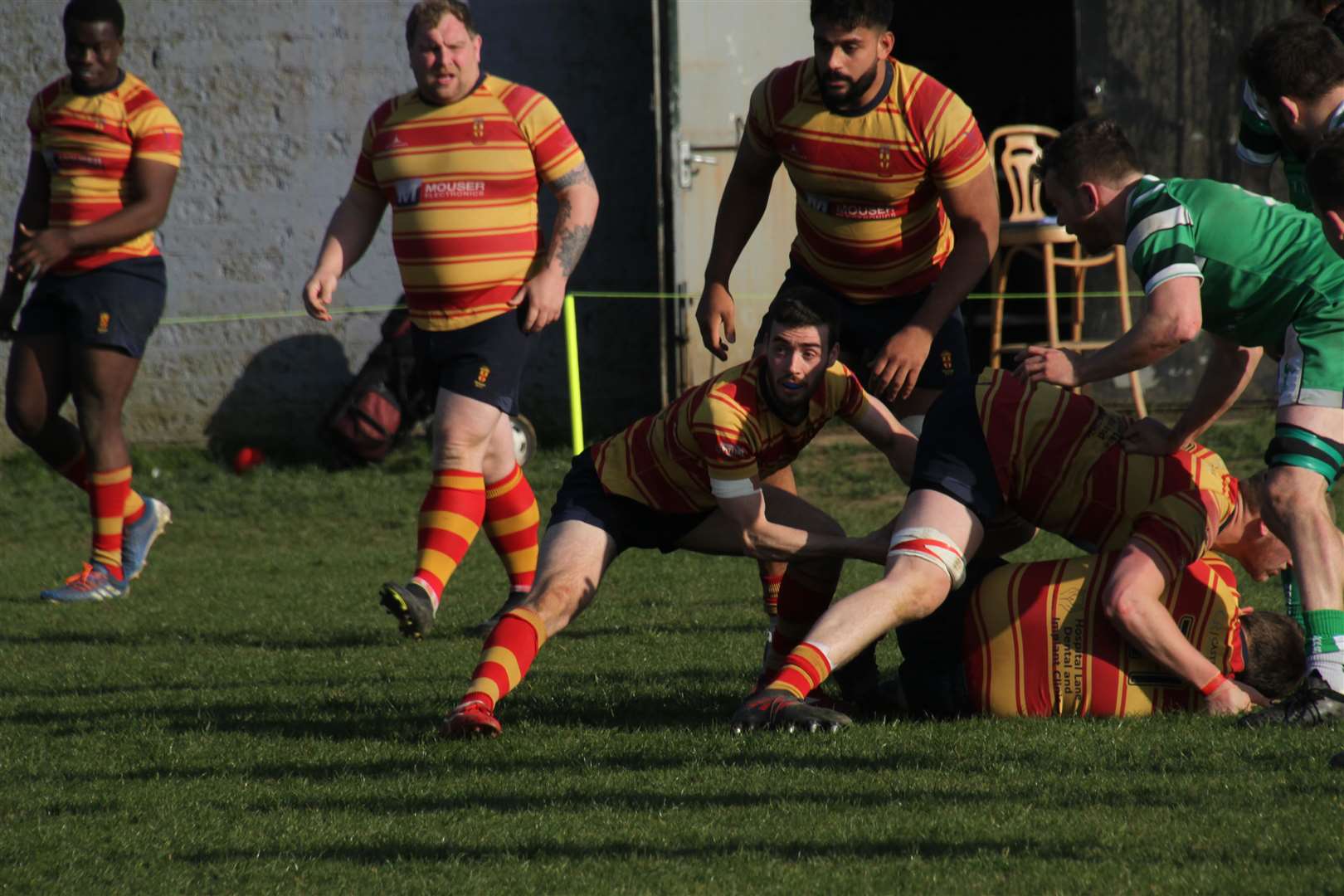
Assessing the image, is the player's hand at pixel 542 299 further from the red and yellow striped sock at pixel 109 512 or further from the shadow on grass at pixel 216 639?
the red and yellow striped sock at pixel 109 512

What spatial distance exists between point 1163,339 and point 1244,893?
180 cm

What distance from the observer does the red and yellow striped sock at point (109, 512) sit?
788cm

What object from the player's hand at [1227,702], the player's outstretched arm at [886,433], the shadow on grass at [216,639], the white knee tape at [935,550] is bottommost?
the shadow on grass at [216,639]

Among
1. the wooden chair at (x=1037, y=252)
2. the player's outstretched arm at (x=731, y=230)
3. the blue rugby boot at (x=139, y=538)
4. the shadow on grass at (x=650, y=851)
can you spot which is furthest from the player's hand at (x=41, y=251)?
the wooden chair at (x=1037, y=252)

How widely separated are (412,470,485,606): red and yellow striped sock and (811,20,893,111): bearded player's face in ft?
6.34

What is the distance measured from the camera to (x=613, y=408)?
1216 cm

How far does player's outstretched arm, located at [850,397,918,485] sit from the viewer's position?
5.11 meters

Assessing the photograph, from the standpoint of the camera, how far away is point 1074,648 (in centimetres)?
464

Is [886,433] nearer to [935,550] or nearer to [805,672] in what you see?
[935,550]

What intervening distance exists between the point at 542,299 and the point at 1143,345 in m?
2.48

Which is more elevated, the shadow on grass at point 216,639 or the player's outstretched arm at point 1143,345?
the player's outstretched arm at point 1143,345

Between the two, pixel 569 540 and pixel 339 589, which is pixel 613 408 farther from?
pixel 569 540

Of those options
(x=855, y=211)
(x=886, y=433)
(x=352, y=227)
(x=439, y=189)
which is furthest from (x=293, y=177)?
(x=886, y=433)

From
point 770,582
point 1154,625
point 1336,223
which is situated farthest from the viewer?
point 770,582
